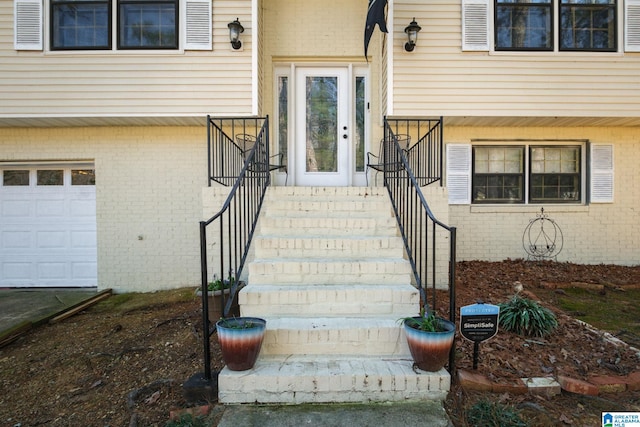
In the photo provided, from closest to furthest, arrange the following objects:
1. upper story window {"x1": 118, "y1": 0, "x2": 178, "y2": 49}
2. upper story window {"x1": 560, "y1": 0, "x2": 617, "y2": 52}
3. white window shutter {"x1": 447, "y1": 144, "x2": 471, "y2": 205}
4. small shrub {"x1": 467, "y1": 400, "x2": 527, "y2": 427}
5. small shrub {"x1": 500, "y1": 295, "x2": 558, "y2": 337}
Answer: small shrub {"x1": 467, "y1": 400, "x2": 527, "y2": 427} < small shrub {"x1": 500, "y1": 295, "x2": 558, "y2": 337} < upper story window {"x1": 118, "y1": 0, "x2": 178, "y2": 49} < upper story window {"x1": 560, "y1": 0, "x2": 617, "y2": 52} < white window shutter {"x1": 447, "y1": 144, "x2": 471, "y2": 205}

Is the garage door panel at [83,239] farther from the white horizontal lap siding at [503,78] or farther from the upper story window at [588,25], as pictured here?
the upper story window at [588,25]

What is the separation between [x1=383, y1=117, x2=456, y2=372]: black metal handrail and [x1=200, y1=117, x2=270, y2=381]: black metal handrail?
5.22 ft

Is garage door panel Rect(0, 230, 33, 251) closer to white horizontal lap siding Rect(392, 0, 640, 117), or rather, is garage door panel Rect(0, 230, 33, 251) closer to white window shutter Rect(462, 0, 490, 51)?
white horizontal lap siding Rect(392, 0, 640, 117)

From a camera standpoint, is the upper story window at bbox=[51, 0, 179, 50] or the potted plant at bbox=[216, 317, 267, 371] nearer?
the potted plant at bbox=[216, 317, 267, 371]

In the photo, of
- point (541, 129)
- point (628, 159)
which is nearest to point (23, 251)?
point (541, 129)

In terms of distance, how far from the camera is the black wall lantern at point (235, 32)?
515 cm

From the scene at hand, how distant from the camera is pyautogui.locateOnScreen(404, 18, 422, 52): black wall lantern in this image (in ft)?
17.0

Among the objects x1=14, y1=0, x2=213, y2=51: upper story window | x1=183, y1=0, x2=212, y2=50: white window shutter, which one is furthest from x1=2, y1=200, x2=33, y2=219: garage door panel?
x1=183, y1=0, x2=212, y2=50: white window shutter

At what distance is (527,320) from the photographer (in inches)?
127

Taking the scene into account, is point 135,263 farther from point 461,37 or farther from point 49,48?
point 461,37

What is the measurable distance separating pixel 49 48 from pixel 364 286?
19.7 feet

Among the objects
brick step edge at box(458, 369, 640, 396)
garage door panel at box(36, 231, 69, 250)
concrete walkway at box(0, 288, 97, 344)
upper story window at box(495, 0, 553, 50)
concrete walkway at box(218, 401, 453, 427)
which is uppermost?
upper story window at box(495, 0, 553, 50)

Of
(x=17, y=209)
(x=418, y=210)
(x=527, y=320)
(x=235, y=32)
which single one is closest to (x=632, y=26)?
(x=418, y=210)

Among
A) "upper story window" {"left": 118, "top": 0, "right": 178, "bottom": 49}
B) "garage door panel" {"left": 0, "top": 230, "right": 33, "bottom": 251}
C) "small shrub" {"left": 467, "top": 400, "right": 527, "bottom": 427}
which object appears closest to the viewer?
"small shrub" {"left": 467, "top": 400, "right": 527, "bottom": 427}
